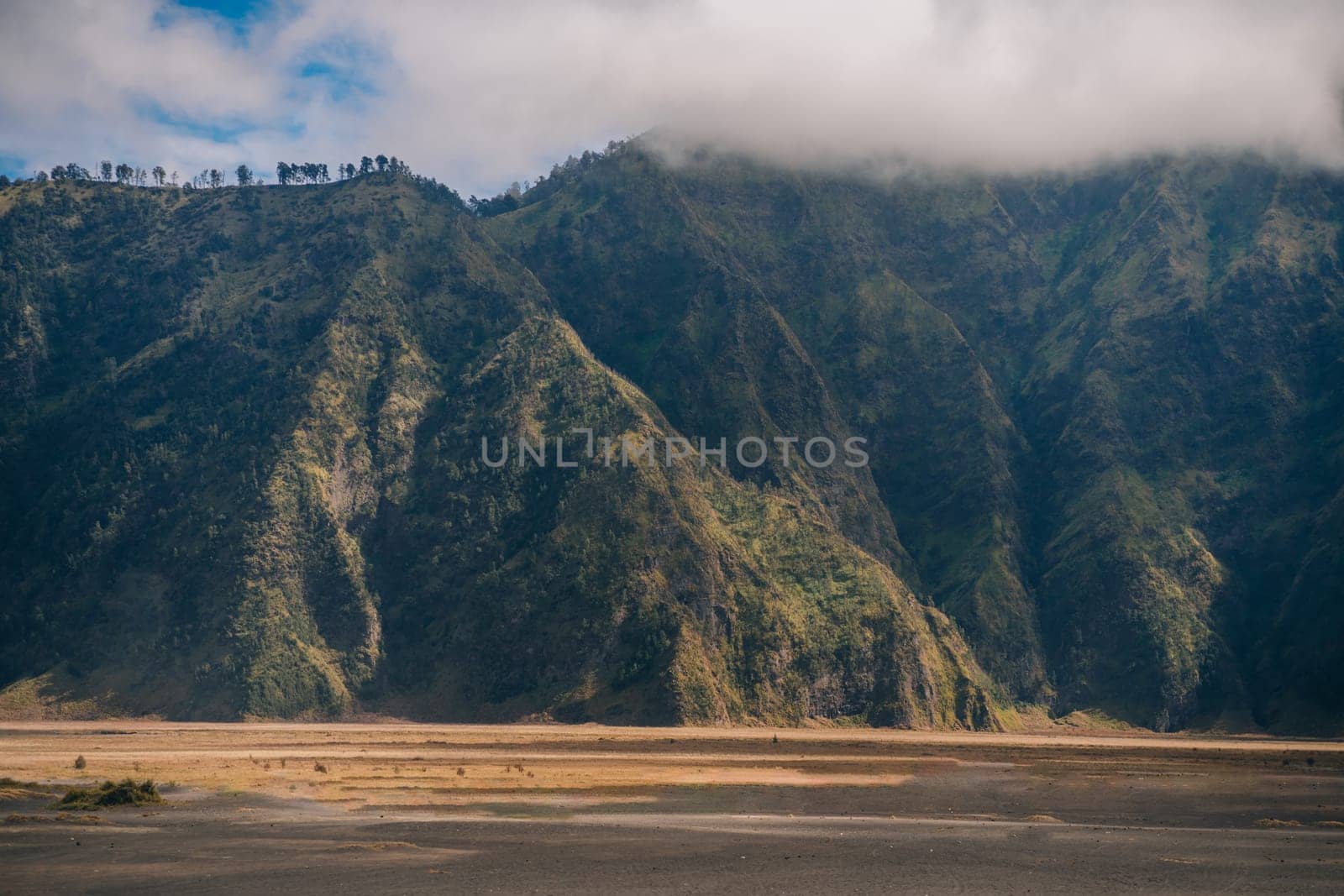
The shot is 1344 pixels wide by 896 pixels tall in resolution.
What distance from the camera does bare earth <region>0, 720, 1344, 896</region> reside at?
64688mm

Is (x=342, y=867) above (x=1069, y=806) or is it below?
above

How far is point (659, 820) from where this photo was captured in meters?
85.0

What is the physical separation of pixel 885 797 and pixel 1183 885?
36705mm

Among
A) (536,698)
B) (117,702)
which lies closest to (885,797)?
(536,698)

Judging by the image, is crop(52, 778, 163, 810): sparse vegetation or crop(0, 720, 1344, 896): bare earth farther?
crop(52, 778, 163, 810): sparse vegetation

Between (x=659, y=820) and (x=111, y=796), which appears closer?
(x=659, y=820)

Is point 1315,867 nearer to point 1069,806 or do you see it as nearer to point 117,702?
point 1069,806

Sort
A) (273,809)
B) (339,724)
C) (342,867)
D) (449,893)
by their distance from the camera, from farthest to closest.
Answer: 1. (339,724)
2. (273,809)
3. (342,867)
4. (449,893)

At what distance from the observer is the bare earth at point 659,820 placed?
6469cm

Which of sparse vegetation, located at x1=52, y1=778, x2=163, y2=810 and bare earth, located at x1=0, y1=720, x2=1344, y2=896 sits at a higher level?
sparse vegetation, located at x1=52, y1=778, x2=163, y2=810

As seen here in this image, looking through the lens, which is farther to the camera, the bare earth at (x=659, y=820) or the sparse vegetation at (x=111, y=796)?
the sparse vegetation at (x=111, y=796)

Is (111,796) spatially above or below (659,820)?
above

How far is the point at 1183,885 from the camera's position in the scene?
65.2 m

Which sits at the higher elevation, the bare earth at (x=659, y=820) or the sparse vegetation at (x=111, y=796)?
the sparse vegetation at (x=111, y=796)
